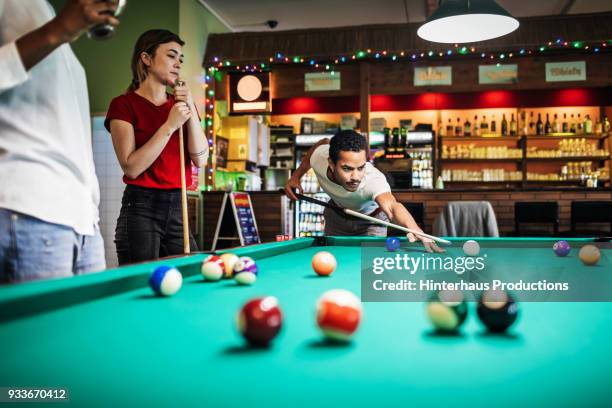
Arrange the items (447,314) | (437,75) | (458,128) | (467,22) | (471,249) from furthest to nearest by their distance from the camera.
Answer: (458,128) < (437,75) < (467,22) < (471,249) < (447,314)

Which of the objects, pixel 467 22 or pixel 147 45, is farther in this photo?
pixel 467 22

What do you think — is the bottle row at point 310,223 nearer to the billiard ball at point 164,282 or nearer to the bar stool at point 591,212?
the bar stool at point 591,212

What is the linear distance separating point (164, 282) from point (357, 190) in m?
2.24

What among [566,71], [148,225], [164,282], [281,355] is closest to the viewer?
[281,355]

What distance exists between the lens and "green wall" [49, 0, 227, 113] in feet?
25.0

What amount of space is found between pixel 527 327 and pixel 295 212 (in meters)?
6.62

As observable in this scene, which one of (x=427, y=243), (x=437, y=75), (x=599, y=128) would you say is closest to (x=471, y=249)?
(x=427, y=243)

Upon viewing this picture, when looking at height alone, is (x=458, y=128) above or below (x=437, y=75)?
below

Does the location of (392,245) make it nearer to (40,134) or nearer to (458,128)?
(40,134)

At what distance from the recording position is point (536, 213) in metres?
6.64

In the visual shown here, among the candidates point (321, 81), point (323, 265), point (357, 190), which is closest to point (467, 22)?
point (357, 190)

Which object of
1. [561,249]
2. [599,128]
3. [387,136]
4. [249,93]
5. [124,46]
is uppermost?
[124,46]

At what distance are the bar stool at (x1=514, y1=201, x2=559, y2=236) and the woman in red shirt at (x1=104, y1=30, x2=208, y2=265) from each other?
206 inches

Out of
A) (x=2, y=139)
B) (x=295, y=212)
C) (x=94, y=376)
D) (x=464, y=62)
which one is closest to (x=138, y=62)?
(x=2, y=139)
